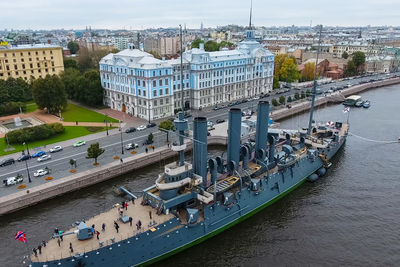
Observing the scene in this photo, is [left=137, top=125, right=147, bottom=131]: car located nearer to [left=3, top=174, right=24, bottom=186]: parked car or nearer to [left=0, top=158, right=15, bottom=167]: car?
[left=0, top=158, right=15, bottom=167]: car

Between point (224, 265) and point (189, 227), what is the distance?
450 centimetres

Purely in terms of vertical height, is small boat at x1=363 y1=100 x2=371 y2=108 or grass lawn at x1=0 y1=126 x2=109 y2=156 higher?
small boat at x1=363 y1=100 x2=371 y2=108

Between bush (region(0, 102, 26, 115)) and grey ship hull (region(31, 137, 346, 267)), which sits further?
bush (region(0, 102, 26, 115))

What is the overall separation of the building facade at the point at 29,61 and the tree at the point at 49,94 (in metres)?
22.2

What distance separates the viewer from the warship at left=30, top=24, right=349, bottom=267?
2478 centimetres

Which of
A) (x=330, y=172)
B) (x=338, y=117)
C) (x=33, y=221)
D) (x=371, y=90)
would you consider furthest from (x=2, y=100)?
(x=371, y=90)

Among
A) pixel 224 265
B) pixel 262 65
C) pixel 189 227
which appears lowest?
pixel 224 265

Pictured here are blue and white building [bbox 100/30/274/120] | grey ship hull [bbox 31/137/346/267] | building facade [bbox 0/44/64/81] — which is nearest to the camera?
grey ship hull [bbox 31/137/346/267]

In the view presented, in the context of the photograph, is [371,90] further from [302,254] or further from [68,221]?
[68,221]

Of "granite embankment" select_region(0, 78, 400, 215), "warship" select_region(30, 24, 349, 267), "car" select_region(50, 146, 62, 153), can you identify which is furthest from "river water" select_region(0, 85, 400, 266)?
"car" select_region(50, 146, 62, 153)

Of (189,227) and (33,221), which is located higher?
(189,227)

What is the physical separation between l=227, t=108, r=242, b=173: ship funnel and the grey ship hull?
3.10m

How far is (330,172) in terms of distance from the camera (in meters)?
44.8

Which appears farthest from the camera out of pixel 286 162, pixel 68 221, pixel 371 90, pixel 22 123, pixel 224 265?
pixel 371 90
